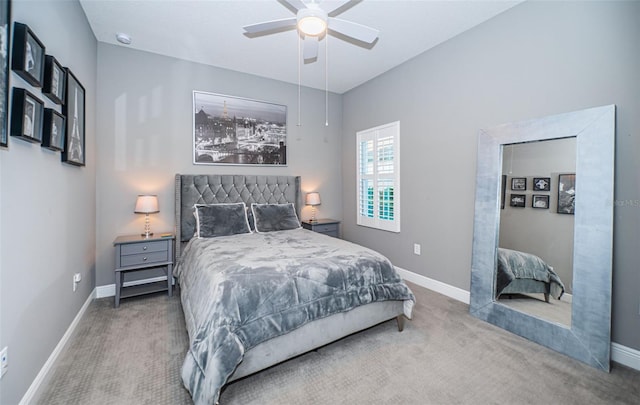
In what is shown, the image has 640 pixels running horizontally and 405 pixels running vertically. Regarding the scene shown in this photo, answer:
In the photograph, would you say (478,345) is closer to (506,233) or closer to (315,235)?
(506,233)

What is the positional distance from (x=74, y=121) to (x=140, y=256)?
1494 mm

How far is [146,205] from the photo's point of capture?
330 cm

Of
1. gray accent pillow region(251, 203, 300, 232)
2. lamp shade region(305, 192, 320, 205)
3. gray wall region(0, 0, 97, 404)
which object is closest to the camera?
gray wall region(0, 0, 97, 404)

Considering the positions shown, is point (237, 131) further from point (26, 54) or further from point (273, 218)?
point (26, 54)

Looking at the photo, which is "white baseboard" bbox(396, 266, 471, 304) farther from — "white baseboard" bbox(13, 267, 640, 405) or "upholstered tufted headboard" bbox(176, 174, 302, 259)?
"upholstered tufted headboard" bbox(176, 174, 302, 259)

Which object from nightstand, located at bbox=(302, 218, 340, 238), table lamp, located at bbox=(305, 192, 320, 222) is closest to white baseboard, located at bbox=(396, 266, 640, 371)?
nightstand, located at bbox=(302, 218, 340, 238)

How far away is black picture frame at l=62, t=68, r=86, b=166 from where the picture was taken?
91.4 inches

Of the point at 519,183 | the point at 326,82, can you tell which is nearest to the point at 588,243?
the point at 519,183

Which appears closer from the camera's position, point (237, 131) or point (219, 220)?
point (219, 220)

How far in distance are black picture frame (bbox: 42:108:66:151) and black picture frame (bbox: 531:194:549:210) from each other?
12.9 ft

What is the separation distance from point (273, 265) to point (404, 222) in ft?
7.94

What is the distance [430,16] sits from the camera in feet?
9.39

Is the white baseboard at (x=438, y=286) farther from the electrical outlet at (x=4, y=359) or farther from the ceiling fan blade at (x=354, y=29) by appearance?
the electrical outlet at (x=4, y=359)

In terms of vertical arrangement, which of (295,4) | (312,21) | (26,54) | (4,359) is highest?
(295,4)
